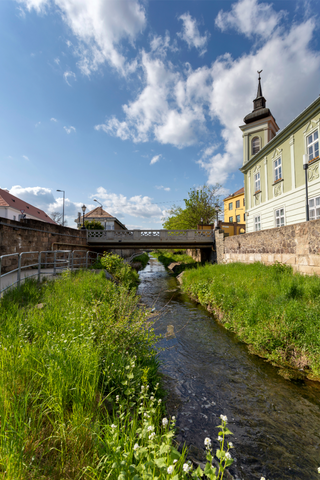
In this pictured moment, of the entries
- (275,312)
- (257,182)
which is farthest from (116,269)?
(257,182)

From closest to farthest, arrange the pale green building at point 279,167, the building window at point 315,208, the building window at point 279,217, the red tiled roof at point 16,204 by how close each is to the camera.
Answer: the building window at point 315,208, the pale green building at point 279,167, the building window at point 279,217, the red tiled roof at point 16,204

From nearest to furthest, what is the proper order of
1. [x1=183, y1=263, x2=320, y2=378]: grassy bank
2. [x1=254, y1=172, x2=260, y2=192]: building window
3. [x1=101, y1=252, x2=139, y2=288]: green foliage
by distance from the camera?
1. [x1=183, y1=263, x2=320, y2=378]: grassy bank
2. [x1=101, y1=252, x2=139, y2=288]: green foliage
3. [x1=254, y1=172, x2=260, y2=192]: building window

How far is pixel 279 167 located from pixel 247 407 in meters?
14.2

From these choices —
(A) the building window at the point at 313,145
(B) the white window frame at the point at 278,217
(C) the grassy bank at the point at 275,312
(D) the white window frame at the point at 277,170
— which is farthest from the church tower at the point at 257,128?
(C) the grassy bank at the point at 275,312

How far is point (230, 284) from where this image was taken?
8.49 metres

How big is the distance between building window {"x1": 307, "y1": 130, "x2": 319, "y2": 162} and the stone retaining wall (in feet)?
16.0

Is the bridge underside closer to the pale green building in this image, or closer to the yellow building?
the pale green building

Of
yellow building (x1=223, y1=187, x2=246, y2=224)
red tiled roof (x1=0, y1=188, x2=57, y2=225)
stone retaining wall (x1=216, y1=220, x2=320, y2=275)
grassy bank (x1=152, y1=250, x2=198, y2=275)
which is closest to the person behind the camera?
stone retaining wall (x1=216, y1=220, x2=320, y2=275)

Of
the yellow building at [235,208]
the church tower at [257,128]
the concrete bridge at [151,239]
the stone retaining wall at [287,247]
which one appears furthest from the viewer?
the yellow building at [235,208]

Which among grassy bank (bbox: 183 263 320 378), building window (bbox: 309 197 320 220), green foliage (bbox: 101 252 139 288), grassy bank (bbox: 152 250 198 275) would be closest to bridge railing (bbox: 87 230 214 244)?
grassy bank (bbox: 152 250 198 275)

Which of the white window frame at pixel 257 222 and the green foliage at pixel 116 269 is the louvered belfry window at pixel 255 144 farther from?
the green foliage at pixel 116 269

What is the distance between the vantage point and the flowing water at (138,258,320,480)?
2707 millimetres

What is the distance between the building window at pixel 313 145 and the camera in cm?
1085

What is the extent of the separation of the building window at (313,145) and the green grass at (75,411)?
40.3 feet
